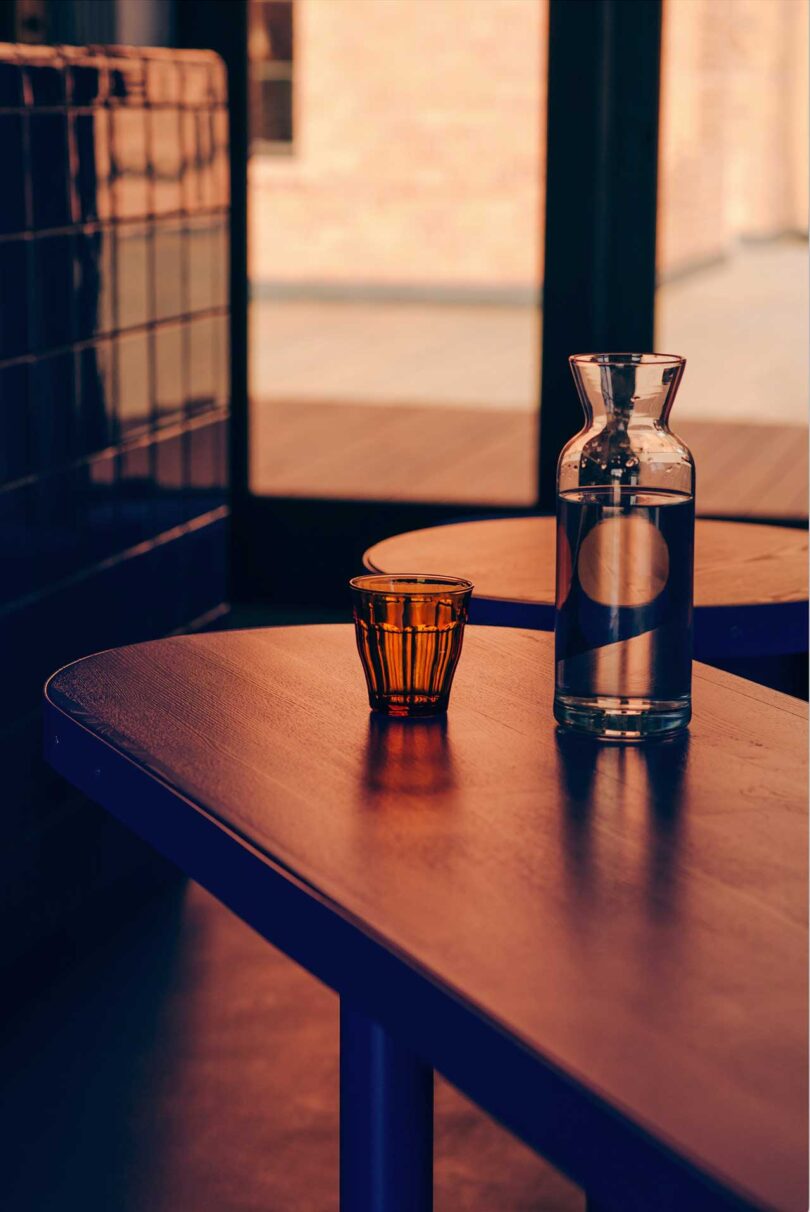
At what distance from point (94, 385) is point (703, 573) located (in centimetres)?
83

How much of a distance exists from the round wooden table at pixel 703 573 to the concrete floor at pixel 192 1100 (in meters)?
0.56

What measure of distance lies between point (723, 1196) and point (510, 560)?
4.22 ft

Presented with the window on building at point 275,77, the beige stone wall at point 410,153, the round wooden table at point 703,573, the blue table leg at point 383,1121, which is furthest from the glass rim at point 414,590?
the beige stone wall at point 410,153

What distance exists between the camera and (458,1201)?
1.69 m

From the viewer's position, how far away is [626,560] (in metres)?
1.02

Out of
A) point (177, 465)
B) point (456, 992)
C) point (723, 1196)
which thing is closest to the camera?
point (723, 1196)

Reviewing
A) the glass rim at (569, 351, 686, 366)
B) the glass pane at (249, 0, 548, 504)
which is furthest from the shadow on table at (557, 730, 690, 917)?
the glass pane at (249, 0, 548, 504)

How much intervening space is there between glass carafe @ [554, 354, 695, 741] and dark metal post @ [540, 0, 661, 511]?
272 centimetres

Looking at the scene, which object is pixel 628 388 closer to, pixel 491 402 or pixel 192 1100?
pixel 192 1100

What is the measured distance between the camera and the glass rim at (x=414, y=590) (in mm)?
1071

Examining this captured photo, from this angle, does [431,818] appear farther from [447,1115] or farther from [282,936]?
[447,1115]

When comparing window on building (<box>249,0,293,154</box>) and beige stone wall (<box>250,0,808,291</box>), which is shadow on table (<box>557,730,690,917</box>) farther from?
beige stone wall (<box>250,0,808,291</box>)

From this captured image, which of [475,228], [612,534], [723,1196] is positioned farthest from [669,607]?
[475,228]

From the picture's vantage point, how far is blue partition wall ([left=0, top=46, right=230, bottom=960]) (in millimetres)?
1997
